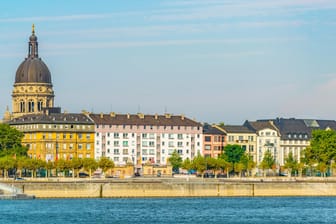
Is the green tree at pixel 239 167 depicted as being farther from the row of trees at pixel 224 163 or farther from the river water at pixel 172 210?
the river water at pixel 172 210

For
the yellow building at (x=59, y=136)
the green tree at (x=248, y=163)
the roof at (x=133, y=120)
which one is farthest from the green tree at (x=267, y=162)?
the yellow building at (x=59, y=136)

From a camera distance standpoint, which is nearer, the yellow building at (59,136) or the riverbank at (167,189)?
the riverbank at (167,189)

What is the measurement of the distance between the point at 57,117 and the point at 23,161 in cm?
3216

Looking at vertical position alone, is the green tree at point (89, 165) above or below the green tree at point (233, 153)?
below

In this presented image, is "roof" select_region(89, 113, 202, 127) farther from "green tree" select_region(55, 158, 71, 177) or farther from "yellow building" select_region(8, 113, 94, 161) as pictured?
"green tree" select_region(55, 158, 71, 177)

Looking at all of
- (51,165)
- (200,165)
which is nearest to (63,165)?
(51,165)

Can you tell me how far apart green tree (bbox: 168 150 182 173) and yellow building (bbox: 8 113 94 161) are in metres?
11.6

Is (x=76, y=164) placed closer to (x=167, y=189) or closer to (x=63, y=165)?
(x=63, y=165)

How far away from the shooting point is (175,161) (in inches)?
7416

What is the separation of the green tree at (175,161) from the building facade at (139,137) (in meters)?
4.02

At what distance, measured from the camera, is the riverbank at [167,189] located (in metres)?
132

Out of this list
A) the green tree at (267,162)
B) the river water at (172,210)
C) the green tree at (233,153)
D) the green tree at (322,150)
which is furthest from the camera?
the green tree at (233,153)

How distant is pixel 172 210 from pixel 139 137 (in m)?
81.3

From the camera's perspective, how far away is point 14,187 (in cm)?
13400
